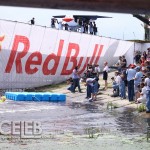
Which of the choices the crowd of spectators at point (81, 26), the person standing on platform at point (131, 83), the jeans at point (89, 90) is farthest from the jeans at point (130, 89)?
the crowd of spectators at point (81, 26)

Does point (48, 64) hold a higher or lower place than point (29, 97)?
higher

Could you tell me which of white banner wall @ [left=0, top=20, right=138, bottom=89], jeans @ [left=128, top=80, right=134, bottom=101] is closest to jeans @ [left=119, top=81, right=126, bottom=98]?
jeans @ [left=128, top=80, right=134, bottom=101]

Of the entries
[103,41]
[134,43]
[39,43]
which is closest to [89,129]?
[39,43]

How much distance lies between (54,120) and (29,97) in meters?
7.01

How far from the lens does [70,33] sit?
26844 millimetres

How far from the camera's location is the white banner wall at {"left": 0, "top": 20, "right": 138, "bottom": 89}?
933 inches

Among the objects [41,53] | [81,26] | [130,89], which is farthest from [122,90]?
[81,26]

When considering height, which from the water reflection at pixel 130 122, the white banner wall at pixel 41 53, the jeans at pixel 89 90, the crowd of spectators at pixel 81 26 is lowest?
the water reflection at pixel 130 122

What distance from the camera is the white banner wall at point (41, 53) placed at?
23.7 m

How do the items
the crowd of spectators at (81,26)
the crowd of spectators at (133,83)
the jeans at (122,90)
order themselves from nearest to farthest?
the crowd of spectators at (133,83)
the jeans at (122,90)
the crowd of spectators at (81,26)

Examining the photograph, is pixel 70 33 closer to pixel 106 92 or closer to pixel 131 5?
pixel 106 92

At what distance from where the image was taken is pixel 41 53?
82.5 ft

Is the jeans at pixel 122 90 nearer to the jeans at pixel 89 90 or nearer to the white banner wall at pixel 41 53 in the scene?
the jeans at pixel 89 90

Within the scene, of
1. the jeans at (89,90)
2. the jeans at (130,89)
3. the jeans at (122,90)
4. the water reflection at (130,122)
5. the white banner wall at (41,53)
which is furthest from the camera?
the white banner wall at (41,53)
